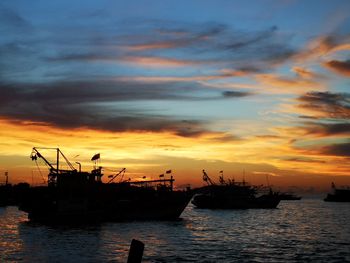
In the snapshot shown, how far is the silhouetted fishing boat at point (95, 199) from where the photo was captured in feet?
296

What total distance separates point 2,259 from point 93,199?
154 ft

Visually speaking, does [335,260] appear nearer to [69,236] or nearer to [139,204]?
[69,236]

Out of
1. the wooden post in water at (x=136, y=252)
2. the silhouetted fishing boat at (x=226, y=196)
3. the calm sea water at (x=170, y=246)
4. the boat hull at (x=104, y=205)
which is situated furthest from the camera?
the silhouetted fishing boat at (x=226, y=196)

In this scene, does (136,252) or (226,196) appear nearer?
(136,252)

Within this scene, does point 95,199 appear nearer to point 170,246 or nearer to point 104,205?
point 104,205

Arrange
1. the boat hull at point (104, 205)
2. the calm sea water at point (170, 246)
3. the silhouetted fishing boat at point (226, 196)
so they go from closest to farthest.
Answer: the calm sea water at point (170, 246)
the boat hull at point (104, 205)
the silhouetted fishing boat at point (226, 196)

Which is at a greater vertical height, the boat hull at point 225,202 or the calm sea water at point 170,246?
the boat hull at point 225,202

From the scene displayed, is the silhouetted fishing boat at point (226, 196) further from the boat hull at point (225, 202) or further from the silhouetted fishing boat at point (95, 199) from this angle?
the silhouetted fishing boat at point (95, 199)

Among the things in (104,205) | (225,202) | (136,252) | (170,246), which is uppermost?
(104,205)

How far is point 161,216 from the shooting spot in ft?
327

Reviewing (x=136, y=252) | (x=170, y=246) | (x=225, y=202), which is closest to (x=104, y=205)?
(x=170, y=246)

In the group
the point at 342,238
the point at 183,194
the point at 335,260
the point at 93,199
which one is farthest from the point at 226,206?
the point at 335,260

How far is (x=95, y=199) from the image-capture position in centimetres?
9356

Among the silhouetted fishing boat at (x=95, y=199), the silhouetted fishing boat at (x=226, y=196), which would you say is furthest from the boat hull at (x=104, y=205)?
the silhouetted fishing boat at (x=226, y=196)
